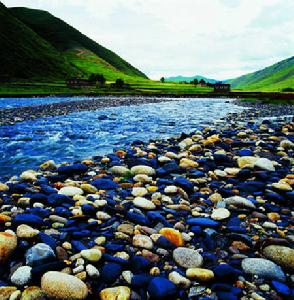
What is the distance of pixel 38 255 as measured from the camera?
4.20 meters

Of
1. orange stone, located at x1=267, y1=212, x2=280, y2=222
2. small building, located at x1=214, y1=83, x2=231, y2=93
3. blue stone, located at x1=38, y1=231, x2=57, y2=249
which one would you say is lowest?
orange stone, located at x1=267, y1=212, x2=280, y2=222

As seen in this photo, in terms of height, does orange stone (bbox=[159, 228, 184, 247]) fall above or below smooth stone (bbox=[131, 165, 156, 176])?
below

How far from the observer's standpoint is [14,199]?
6613 mm

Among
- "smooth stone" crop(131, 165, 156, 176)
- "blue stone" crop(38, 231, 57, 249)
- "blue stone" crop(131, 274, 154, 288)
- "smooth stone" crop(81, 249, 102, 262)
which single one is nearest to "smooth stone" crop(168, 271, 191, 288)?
"blue stone" crop(131, 274, 154, 288)

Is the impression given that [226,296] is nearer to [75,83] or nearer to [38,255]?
[38,255]

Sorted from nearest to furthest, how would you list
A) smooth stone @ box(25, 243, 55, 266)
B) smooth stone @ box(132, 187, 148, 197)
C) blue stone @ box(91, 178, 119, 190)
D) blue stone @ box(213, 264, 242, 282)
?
blue stone @ box(213, 264, 242, 282), smooth stone @ box(25, 243, 55, 266), smooth stone @ box(132, 187, 148, 197), blue stone @ box(91, 178, 119, 190)

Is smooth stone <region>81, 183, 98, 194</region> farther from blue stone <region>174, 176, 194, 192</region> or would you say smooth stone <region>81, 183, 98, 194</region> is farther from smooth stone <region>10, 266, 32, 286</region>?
smooth stone <region>10, 266, 32, 286</region>

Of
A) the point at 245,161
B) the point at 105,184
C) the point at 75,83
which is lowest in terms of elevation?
the point at 105,184

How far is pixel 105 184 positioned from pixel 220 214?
119 inches

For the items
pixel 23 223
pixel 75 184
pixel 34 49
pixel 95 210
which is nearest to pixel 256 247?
pixel 95 210

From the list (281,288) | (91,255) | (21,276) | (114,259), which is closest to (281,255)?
(281,288)

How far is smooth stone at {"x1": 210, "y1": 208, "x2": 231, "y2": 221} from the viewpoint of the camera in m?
5.65

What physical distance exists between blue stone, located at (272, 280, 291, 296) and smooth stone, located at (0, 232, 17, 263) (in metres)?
3.54

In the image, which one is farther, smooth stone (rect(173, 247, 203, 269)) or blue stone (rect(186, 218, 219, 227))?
blue stone (rect(186, 218, 219, 227))
